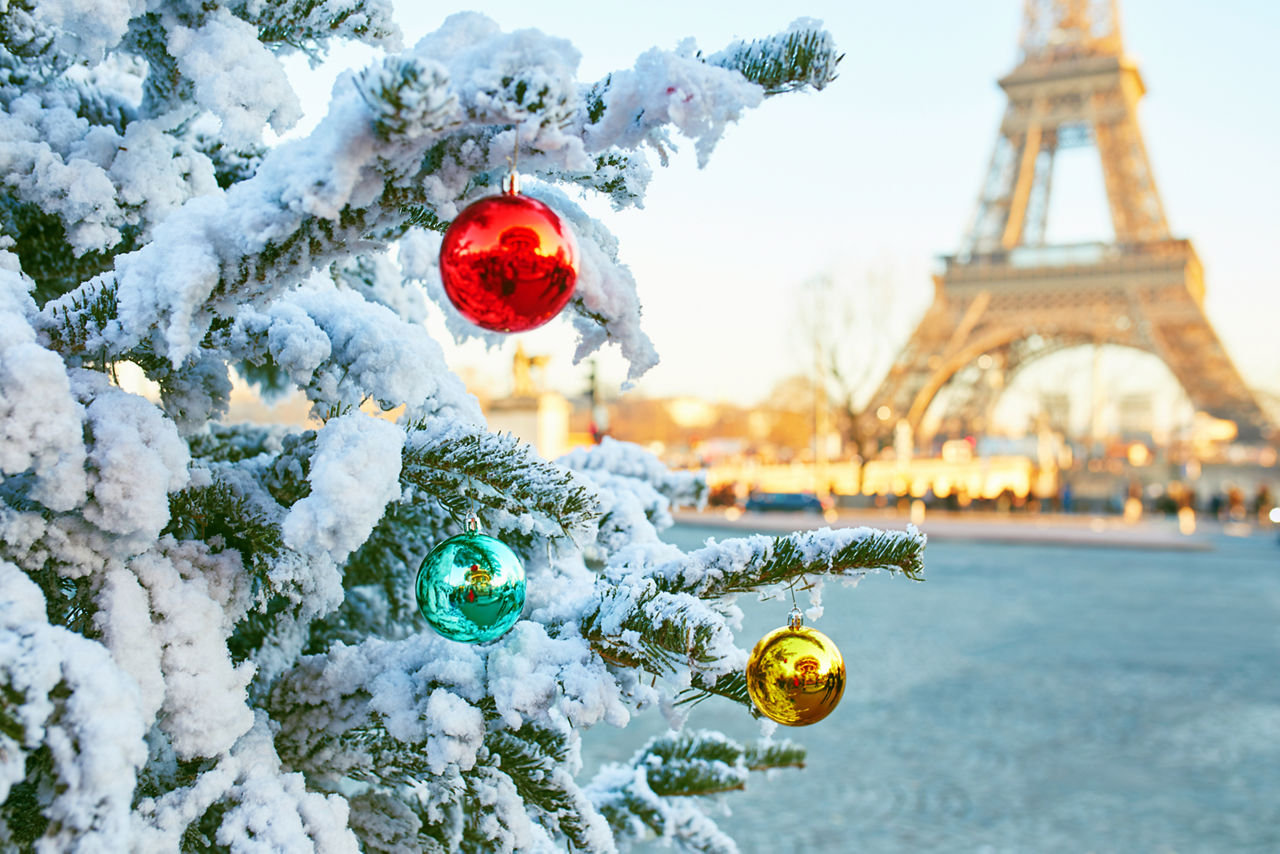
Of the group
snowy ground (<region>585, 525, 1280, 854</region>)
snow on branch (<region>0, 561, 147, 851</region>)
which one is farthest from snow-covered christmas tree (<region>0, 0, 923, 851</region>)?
snowy ground (<region>585, 525, 1280, 854</region>)

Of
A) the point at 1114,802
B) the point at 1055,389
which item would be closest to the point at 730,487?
the point at 1055,389

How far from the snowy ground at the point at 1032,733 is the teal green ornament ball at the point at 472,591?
1.65m

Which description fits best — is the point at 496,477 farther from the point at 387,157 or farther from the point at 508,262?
the point at 387,157

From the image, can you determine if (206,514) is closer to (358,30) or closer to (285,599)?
(285,599)

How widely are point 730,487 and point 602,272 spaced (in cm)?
2690

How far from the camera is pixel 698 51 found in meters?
0.97

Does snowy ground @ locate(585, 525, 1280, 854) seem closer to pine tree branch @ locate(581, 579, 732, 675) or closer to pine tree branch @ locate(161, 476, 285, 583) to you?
pine tree branch @ locate(581, 579, 732, 675)

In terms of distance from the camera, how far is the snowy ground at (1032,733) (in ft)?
18.0

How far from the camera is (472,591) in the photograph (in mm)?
1251

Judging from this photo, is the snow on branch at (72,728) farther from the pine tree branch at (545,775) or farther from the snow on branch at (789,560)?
the snow on branch at (789,560)

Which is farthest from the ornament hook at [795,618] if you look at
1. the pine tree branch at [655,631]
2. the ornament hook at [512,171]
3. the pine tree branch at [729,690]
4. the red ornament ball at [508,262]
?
the ornament hook at [512,171]

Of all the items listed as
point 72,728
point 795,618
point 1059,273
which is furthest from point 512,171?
point 1059,273

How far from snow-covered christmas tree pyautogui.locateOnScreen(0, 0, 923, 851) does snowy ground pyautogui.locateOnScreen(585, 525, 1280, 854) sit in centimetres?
162

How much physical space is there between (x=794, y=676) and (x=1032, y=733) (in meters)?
6.63
